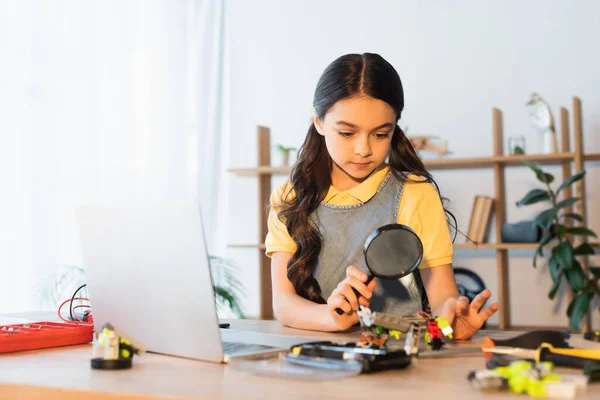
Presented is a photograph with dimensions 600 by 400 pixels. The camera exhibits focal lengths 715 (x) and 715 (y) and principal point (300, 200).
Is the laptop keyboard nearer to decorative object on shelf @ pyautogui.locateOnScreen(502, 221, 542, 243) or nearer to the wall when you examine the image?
decorative object on shelf @ pyautogui.locateOnScreen(502, 221, 542, 243)

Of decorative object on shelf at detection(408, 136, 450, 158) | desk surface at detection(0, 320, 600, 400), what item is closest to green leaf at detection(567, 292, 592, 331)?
decorative object on shelf at detection(408, 136, 450, 158)

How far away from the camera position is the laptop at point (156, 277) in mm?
1021

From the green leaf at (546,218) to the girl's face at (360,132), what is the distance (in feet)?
8.19

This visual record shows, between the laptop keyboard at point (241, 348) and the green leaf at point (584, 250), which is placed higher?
the green leaf at point (584, 250)

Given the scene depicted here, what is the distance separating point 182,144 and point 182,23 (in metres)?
0.86

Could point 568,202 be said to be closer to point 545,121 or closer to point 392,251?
point 545,121

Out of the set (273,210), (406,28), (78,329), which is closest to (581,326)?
(406,28)

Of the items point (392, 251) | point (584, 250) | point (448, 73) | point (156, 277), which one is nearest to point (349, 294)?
point (392, 251)

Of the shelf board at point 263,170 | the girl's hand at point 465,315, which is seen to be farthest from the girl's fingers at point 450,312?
the shelf board at point 263,170

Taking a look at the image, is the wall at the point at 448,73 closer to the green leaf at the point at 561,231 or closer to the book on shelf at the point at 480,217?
the book on shelf at the point at 480,217

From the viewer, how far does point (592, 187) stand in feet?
14.3

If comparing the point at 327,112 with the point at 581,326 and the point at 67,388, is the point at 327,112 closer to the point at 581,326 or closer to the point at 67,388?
the point at 67,388

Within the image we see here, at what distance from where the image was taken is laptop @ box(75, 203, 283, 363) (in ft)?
3.35

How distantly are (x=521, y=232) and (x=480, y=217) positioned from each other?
0.88 ft
